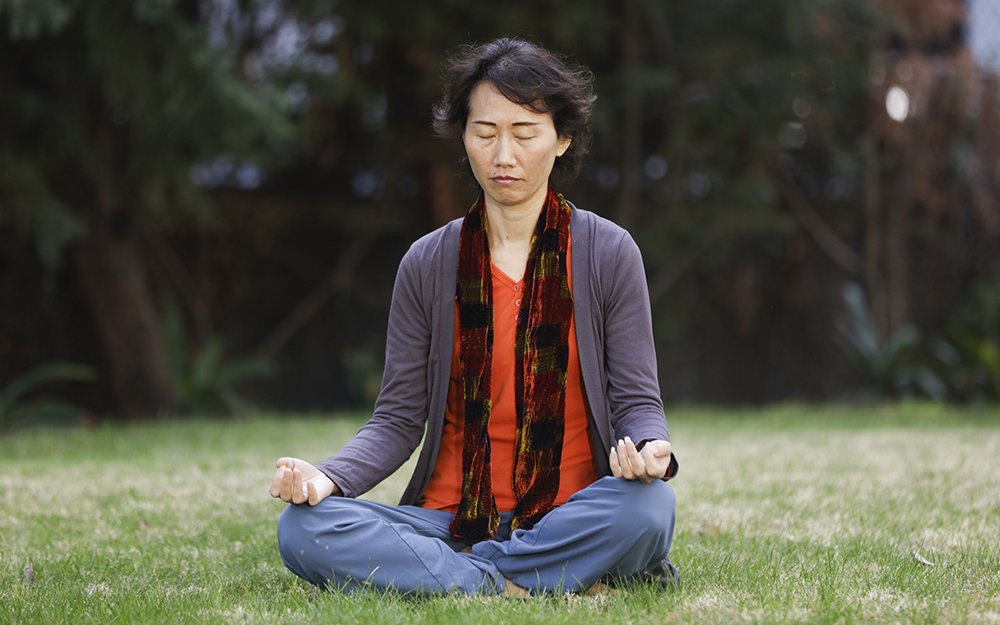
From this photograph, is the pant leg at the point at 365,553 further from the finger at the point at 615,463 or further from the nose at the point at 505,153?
the nose at the point at 505,153

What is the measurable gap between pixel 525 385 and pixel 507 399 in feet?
0.29

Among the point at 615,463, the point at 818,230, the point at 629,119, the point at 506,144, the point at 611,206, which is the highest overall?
the point at 629,119

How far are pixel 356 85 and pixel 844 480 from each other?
4943mm

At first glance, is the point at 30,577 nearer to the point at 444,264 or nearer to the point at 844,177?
the point at 444,264

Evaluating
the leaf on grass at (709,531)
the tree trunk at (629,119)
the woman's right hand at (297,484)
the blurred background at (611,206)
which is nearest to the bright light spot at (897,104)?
the blurred background at (611,206)

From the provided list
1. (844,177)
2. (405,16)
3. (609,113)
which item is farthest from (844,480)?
(844,177)

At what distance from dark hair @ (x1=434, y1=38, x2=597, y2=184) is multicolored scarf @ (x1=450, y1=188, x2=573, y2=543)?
347mm

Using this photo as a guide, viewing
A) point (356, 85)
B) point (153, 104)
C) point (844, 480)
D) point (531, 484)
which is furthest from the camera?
point (356, 85)

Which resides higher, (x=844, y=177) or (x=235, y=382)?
(x=844, y=177)

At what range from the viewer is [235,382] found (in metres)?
8.52

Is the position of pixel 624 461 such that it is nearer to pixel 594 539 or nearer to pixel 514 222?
pixel 594 539

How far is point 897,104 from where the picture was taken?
27.1 feet

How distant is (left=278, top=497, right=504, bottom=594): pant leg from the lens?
7.59 feet

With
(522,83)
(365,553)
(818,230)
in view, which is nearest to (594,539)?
(365,553)
